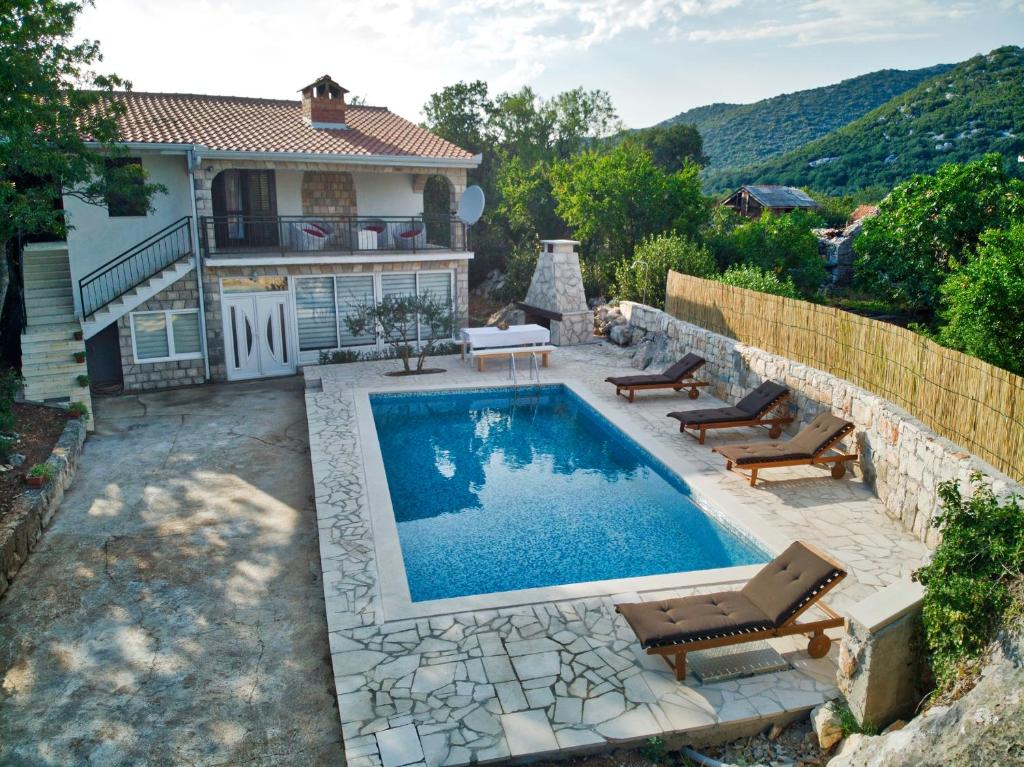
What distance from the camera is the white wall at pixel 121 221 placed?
1714 cm

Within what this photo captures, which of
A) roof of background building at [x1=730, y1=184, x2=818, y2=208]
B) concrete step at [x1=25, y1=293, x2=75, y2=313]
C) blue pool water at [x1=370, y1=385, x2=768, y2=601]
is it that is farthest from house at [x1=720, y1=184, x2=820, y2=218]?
concrete step at [x1=25, y1=293, x2=75, y2=313]

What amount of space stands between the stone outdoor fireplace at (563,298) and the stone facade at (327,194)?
5648mm

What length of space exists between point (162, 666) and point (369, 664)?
6.43ft

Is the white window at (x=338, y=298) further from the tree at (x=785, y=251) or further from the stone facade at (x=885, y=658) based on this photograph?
the stone facade at (x=885, y=658)

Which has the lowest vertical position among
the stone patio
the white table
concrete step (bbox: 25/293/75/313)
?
the stone patio

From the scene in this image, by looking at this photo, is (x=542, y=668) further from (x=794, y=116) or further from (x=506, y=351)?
(x=794, y=116)

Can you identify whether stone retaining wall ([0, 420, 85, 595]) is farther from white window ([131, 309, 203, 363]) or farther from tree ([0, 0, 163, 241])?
white window ([131, 309, 203, 363])

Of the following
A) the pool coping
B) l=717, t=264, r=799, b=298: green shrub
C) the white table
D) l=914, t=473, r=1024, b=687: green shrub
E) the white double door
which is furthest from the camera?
the white table

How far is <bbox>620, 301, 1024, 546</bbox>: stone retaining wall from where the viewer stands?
29.2 ft

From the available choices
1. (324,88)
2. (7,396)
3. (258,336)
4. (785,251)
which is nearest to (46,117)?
(7,396)

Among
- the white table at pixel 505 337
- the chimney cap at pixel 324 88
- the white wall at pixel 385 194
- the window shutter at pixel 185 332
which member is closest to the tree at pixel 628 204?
the white wall at pixel 385 194

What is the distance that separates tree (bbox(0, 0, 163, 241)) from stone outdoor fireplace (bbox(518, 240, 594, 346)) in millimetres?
10151

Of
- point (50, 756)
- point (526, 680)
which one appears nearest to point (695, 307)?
point (526, 680)

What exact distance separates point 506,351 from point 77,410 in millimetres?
8935
